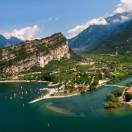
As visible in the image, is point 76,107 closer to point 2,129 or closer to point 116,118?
point 116,118

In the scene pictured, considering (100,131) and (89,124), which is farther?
(89,124)

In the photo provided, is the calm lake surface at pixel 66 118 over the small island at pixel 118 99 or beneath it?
Answer: beneath

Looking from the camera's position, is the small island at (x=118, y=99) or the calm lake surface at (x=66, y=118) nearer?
the calm lake surface at (x=66, y=118)

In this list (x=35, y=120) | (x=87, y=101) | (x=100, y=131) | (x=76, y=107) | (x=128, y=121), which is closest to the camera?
(x=100, y=131)

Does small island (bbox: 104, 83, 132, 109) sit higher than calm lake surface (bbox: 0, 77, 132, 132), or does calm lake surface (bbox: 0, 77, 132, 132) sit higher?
small island (bbox: 104, 83, 132, 109)

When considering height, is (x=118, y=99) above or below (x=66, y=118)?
above

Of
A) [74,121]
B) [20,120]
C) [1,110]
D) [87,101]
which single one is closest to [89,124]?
[74,121]

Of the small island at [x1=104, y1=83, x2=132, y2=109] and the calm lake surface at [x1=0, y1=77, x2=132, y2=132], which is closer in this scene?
the calm lake surface at [x1=0, y1=77, x2=132, y2=132]

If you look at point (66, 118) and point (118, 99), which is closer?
point (66, 118)

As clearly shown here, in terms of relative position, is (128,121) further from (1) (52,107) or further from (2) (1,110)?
(2) (1,110)

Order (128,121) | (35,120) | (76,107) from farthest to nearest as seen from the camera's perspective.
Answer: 1. (76,107)
2. (35,120)
3. (128,121)

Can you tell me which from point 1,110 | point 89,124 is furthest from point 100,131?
point 1,110
